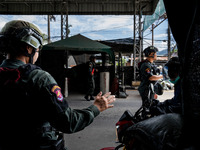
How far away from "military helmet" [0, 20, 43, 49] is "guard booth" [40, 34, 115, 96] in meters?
7.93

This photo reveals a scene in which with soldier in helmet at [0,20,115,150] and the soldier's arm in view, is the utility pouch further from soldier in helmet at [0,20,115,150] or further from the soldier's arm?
the soldier's arm

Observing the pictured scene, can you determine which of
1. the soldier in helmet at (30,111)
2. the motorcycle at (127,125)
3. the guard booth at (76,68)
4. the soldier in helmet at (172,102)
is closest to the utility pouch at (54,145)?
the soldier in helmet at (30,111)

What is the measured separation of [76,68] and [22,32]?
470 inches

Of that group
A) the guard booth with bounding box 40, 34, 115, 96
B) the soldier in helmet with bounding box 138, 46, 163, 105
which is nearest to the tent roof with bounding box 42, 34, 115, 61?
the guard booth with bounding box 40, 34, 115, 96

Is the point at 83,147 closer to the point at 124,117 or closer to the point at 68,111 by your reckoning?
the point at 124,117

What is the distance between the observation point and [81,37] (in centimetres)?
1058

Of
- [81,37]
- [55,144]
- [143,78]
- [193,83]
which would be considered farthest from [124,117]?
[81,37]

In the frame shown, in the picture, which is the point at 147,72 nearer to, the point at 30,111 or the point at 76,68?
the point at 30,111

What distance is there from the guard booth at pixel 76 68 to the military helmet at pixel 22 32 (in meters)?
7.93

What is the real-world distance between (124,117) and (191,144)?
3.20 feet

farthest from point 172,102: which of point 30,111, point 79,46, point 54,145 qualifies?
point 79,46

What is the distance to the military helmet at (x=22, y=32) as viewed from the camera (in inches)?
55.8

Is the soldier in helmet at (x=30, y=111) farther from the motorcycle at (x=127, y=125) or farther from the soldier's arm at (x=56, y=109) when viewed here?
the motorcycle at (x=127, y=125)

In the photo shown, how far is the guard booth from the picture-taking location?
959 centimetres
